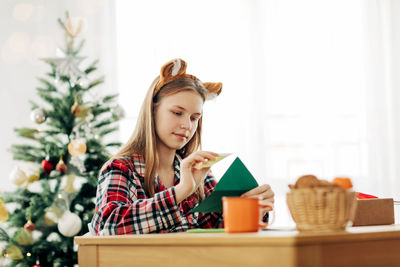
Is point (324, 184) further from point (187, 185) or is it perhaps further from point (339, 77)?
point (339, 77)

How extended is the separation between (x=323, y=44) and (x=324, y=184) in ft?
7.41

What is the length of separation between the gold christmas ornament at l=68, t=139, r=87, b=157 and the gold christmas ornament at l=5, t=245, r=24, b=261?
1.68 ft

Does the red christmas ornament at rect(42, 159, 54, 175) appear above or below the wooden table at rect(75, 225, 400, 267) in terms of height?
above

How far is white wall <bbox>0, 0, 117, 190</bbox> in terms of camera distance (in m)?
3.15

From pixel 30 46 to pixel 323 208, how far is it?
2.69 meters

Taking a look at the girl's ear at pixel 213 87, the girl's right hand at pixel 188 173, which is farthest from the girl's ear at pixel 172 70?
the girl's right hand at pixel 188 173

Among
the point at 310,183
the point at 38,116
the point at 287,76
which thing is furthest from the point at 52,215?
the point at 310,183

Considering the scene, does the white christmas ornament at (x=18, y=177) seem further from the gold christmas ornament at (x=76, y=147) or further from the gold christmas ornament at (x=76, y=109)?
the gold christmas ornament at (x=76, y=109)

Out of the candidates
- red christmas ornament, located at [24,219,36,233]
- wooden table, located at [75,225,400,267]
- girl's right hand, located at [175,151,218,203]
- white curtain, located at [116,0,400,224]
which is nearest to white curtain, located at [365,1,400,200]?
white curtain, located at [116,0,400,224]

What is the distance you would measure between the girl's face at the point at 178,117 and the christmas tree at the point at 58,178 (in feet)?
3.09

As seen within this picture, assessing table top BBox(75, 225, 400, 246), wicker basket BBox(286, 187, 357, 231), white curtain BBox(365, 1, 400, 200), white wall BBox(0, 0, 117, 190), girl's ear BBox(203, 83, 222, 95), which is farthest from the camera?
white wall BBox(0, 0, 117, 190)

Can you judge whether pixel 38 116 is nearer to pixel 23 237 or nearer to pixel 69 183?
pixel 69 183

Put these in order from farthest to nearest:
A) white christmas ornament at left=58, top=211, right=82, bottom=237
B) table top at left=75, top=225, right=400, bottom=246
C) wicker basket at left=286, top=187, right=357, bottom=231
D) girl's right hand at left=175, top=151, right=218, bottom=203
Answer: white christmas ornament at left=58, top=211, right=82, bottom=237 → girl's right hand at left=175, top=151, right=218, bottom=203 → wicker basket at left=286, top=187, right=357, bottom=231 → table top at left=75, top=225, right=400, bottom=246

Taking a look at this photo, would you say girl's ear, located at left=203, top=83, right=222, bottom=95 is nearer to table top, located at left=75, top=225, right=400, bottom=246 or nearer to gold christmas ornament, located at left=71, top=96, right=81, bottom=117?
table top, located at left=75, top=225, right=400, bottom=246
